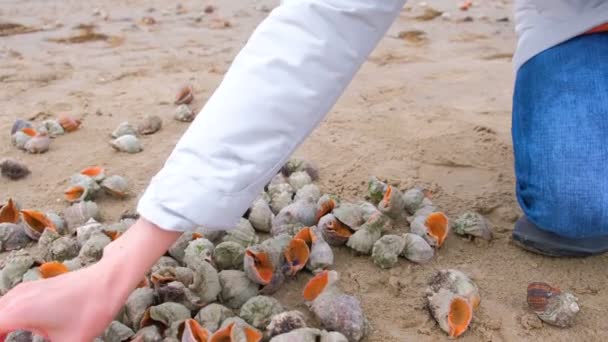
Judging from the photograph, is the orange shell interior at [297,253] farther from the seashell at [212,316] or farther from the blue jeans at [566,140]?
the blue jeans at [566,140]

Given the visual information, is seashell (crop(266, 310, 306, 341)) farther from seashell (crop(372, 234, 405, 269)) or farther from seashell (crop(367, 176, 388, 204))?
seashell (crop(367, 176, 388, 204))

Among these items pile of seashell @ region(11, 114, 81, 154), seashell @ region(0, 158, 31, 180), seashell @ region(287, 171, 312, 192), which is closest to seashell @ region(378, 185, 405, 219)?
seashell @ region(287, 171, 312, 192)

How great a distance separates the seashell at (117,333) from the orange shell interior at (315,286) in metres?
0.47

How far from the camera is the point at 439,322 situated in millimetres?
1621

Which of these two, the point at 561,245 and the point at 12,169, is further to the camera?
the point at 12,169

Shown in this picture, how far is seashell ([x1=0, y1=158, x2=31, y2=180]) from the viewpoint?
239 cm

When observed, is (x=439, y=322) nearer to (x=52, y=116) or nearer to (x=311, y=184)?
(x=311, y=184)

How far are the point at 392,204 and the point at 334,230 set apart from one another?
0.24 m

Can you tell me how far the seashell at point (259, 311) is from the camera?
5.15ft

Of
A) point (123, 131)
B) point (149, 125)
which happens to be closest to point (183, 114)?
point (149, 125)

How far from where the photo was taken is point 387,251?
184 cm

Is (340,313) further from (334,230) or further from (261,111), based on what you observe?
(261,111)

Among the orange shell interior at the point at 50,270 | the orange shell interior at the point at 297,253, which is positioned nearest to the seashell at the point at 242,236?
the orange shell interior at the point at 297,253

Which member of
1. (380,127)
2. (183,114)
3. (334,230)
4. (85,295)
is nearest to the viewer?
(85,295)
